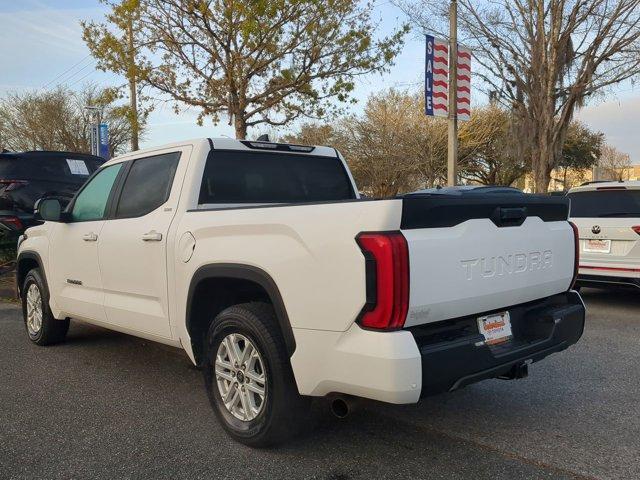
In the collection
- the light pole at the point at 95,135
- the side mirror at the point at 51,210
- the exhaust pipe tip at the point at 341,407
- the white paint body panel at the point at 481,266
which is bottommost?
the exhaust pipe tip at the point at 341,407

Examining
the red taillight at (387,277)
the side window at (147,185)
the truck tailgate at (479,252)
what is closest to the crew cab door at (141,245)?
the side window at (147,185)

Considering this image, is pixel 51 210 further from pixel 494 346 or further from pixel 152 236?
pixel 494 346

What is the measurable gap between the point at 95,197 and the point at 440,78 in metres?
9.49

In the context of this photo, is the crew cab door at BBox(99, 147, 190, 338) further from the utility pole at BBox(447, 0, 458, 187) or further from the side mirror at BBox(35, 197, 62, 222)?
the utility pole at BBox(447, 0, 458, 187)

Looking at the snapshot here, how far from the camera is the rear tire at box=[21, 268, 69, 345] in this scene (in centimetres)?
585

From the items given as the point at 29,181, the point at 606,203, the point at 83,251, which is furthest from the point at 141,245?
the point at 606,203

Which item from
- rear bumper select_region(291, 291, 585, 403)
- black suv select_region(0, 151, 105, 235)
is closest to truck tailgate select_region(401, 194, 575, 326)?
rear bumper select_region(291, 291, 585, 403)

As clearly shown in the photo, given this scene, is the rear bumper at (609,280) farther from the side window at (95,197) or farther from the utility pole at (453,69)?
the utility pole at (453,69)

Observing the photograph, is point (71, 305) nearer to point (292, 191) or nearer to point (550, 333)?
point (292, 191)

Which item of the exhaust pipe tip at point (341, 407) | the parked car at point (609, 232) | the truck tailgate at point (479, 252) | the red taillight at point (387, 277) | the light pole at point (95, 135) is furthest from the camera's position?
the light pole at point (95, 135)

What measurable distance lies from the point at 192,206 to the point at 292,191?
0.99m

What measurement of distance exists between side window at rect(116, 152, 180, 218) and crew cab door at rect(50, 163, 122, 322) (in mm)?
235

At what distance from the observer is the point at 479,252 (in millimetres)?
3072

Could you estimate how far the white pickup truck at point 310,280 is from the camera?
9.08 ft
